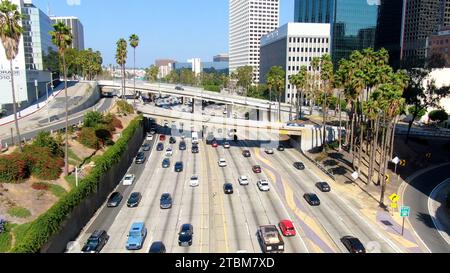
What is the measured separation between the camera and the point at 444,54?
167m

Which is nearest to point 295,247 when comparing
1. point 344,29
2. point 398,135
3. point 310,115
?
point 398,135

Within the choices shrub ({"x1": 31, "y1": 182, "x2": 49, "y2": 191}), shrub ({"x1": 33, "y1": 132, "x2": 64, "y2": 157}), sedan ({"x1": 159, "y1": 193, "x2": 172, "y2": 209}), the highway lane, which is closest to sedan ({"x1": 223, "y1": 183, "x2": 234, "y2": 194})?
sedan ({"x1": 159, "y1": 193, "x2": 172, "y2": 209})

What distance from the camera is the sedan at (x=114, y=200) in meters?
55.3

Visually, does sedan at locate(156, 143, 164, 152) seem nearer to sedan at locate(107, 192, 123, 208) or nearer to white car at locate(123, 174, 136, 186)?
white car at locate(123, 174, 136, 186)

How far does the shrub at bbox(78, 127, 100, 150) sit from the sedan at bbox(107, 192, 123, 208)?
14.6m

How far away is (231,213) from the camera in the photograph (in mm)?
52812

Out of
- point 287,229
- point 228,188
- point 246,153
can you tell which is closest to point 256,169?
point 228,188

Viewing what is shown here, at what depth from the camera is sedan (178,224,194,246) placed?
42188mm

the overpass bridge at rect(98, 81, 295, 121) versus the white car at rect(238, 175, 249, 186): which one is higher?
the overpass bridge at rect(98, 81, 295, 121)

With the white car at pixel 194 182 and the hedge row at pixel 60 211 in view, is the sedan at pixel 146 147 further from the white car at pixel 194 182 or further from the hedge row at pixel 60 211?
the white car at pixel 194 182

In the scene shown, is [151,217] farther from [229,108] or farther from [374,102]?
[229,108]

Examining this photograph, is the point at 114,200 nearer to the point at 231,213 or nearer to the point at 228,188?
the point at 231,213

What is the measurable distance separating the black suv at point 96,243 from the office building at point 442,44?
547ft
